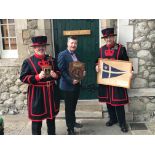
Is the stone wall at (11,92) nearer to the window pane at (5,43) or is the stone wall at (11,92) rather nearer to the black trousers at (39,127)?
the window pane at (5,43)

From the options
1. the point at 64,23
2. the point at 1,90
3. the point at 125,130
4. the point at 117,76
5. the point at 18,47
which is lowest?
the point at 125,130

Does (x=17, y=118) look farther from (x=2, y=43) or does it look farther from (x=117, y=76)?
(x=117, y=76)

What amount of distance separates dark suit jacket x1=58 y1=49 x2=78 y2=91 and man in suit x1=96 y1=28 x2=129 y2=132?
0.55 metres

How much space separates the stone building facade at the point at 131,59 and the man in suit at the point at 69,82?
103cm

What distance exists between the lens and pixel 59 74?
4082 millimetres

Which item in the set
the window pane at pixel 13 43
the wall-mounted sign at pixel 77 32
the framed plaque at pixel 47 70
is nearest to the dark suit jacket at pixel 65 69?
the framed plaque at pixel 47 70

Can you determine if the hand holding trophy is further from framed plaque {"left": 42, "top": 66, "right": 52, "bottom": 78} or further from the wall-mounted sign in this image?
the wall-mounted sign

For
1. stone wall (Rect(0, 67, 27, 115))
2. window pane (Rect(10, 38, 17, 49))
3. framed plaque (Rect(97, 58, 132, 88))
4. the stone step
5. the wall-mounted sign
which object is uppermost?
the wall-mounted sign

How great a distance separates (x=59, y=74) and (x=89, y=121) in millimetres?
1403

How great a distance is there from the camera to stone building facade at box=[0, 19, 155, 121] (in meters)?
4.79

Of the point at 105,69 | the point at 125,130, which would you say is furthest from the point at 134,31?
the point at 125,130

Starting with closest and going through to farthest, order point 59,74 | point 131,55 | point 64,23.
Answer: point 59,74
point 131,55
point 64,23

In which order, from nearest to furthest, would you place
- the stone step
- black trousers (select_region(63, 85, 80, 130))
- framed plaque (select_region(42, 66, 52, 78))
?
framed plaque (select_region(42, 66, 52, 78)) < black trousers (select_region(63, 85, 80, 130)) < the stone step

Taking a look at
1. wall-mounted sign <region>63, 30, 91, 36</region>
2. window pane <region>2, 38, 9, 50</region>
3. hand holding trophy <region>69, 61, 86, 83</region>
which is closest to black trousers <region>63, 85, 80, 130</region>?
hand holding trophy <region>69, 61, 86, 83</region>
